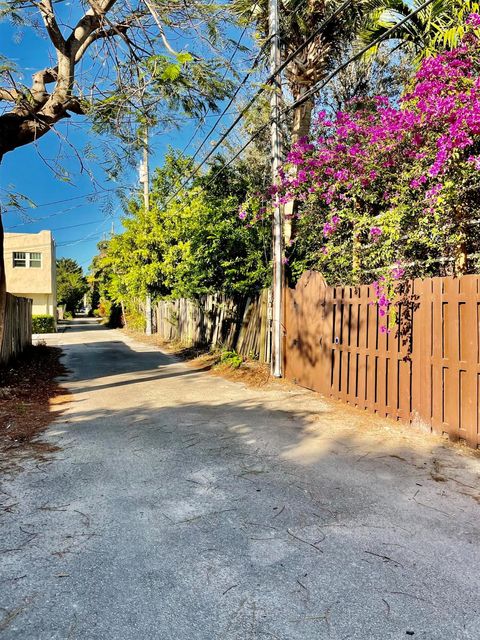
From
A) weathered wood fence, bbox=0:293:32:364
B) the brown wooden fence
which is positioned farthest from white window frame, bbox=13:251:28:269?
the brown wooden fence

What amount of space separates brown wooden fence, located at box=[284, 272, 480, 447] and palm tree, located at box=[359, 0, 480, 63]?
4598 mm

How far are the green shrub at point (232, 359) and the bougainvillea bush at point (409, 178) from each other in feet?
10.6

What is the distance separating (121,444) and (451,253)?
14.8 ft

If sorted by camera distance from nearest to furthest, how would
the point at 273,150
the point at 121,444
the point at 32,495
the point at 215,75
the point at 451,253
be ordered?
the point at 32,495 < the point at 121,444 < the point at 451,253 < the point at 215,75 < the point at 273,150

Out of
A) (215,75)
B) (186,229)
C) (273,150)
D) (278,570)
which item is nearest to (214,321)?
(186,229)

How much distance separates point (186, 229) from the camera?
1270 centimetres

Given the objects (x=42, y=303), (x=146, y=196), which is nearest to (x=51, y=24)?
(x=146, y=196)

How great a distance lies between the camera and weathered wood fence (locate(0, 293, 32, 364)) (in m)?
9.31

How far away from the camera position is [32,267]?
2733 centimetres

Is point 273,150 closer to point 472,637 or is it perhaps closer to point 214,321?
point 214,321

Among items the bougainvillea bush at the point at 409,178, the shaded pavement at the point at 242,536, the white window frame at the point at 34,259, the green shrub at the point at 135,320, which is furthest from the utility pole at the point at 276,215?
the white window frame at the point at 34,259

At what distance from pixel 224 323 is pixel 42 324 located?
58.3 ft

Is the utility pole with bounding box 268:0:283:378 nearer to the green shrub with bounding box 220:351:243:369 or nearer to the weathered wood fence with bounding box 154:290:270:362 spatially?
the weathered wood fence with bounding box 154:290:270:362

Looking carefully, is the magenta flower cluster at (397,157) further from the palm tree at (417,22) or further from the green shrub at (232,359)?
the green shrub at (232,359)
